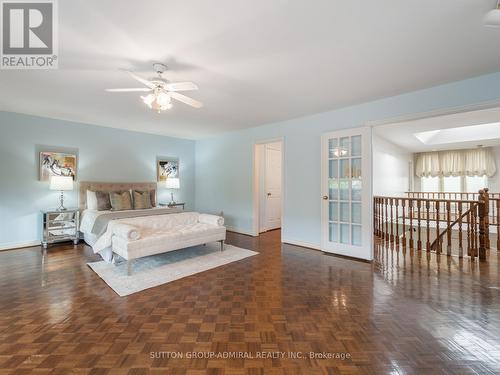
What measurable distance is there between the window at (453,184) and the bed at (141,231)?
8.76 meters

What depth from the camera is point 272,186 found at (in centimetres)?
625

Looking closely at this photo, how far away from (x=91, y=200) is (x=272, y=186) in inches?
165

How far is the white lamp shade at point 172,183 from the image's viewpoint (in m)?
6.04

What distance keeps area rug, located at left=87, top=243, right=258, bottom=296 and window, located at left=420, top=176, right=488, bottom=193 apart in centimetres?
834

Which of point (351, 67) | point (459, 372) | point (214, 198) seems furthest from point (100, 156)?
point (459, 372)

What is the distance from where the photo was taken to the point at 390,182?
757 cm

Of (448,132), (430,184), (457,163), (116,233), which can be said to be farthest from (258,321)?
(430,184)

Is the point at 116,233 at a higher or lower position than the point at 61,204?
lower

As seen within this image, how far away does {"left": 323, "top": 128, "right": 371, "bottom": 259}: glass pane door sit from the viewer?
375 centimetres

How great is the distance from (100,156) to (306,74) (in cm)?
486

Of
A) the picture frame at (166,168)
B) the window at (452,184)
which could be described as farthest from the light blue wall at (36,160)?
the window at (452,184)

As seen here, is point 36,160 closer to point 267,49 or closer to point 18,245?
point 18,245

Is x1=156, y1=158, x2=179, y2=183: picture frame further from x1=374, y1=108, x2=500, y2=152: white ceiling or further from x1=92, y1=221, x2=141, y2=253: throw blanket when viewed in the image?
x1=374, y1=108, x2=500, y2=152: white ceiling

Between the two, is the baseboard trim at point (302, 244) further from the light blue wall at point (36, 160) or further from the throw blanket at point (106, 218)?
the light blue wall at point (36, 160)
